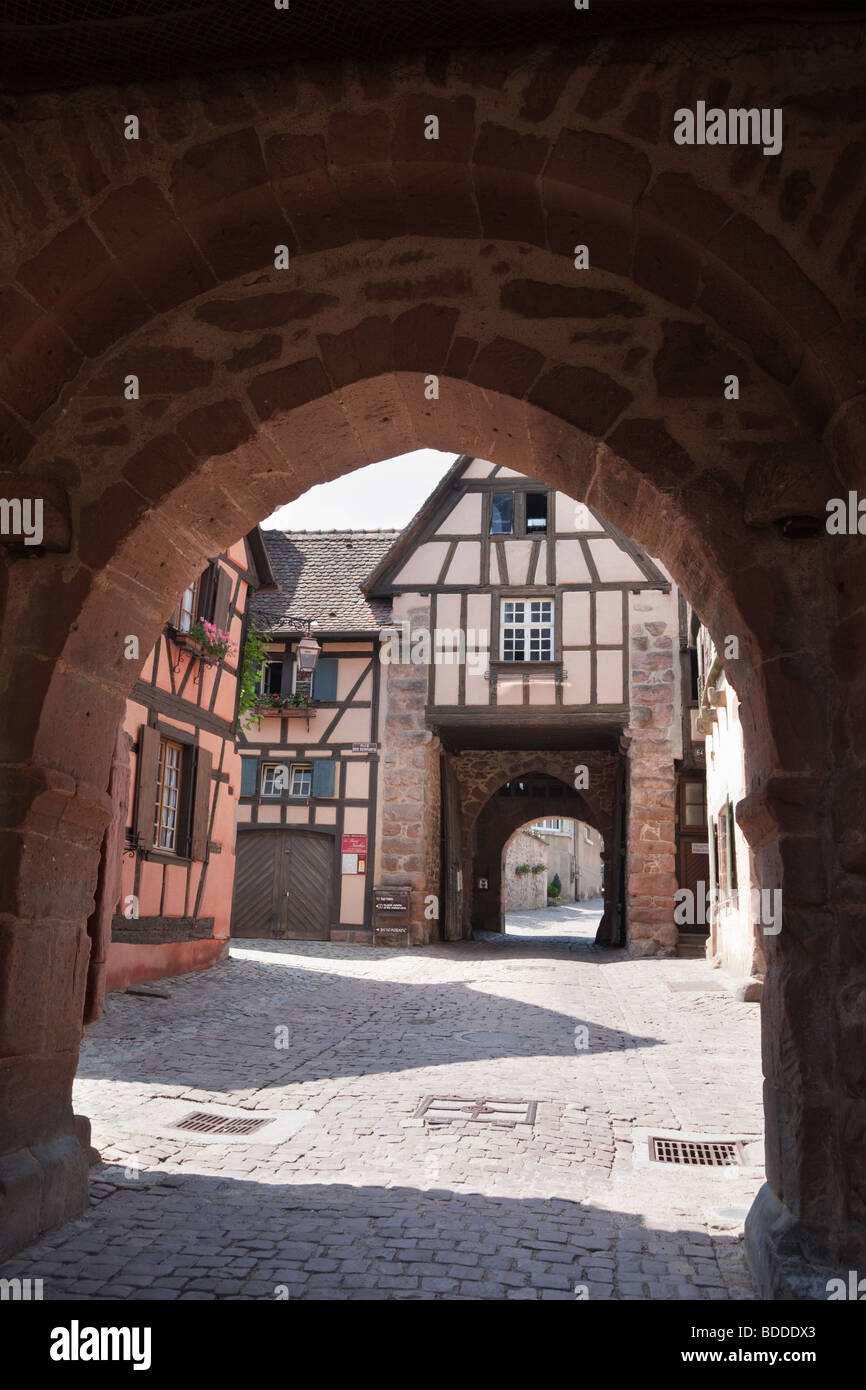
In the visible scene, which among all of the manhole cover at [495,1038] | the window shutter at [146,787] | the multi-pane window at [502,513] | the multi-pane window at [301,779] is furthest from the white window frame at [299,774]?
the manhole cover at [495,1038]

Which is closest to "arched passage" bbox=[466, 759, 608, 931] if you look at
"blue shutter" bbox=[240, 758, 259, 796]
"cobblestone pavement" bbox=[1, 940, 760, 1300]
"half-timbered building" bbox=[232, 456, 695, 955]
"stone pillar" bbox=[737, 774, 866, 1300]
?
"half-timbered building" bbox=[232, 456, 695, 955]

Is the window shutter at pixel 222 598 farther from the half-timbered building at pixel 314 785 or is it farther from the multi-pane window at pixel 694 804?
the multi-pane window at pixel 694 804

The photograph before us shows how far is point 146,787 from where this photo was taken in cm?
924

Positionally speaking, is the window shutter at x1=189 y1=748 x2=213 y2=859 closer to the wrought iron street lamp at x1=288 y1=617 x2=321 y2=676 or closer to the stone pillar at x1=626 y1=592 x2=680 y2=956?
the wrought iron street lamp at x1=288 y1=617 x2=321 y2=676

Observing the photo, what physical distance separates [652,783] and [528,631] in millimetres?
2768

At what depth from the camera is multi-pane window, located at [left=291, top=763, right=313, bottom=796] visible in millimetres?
15680

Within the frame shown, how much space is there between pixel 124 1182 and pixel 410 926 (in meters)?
11.5

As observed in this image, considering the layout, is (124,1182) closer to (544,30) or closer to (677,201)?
(677,201)

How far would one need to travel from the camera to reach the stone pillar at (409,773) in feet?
49.3

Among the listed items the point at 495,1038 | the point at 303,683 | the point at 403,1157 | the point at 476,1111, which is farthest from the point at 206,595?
the point at 403,1157

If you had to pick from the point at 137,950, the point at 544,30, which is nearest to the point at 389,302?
the point at 544,30

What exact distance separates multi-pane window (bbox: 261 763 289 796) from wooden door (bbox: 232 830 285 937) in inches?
23.9

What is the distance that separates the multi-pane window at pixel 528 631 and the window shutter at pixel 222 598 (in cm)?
492

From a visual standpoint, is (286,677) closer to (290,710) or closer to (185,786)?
(290,710)
